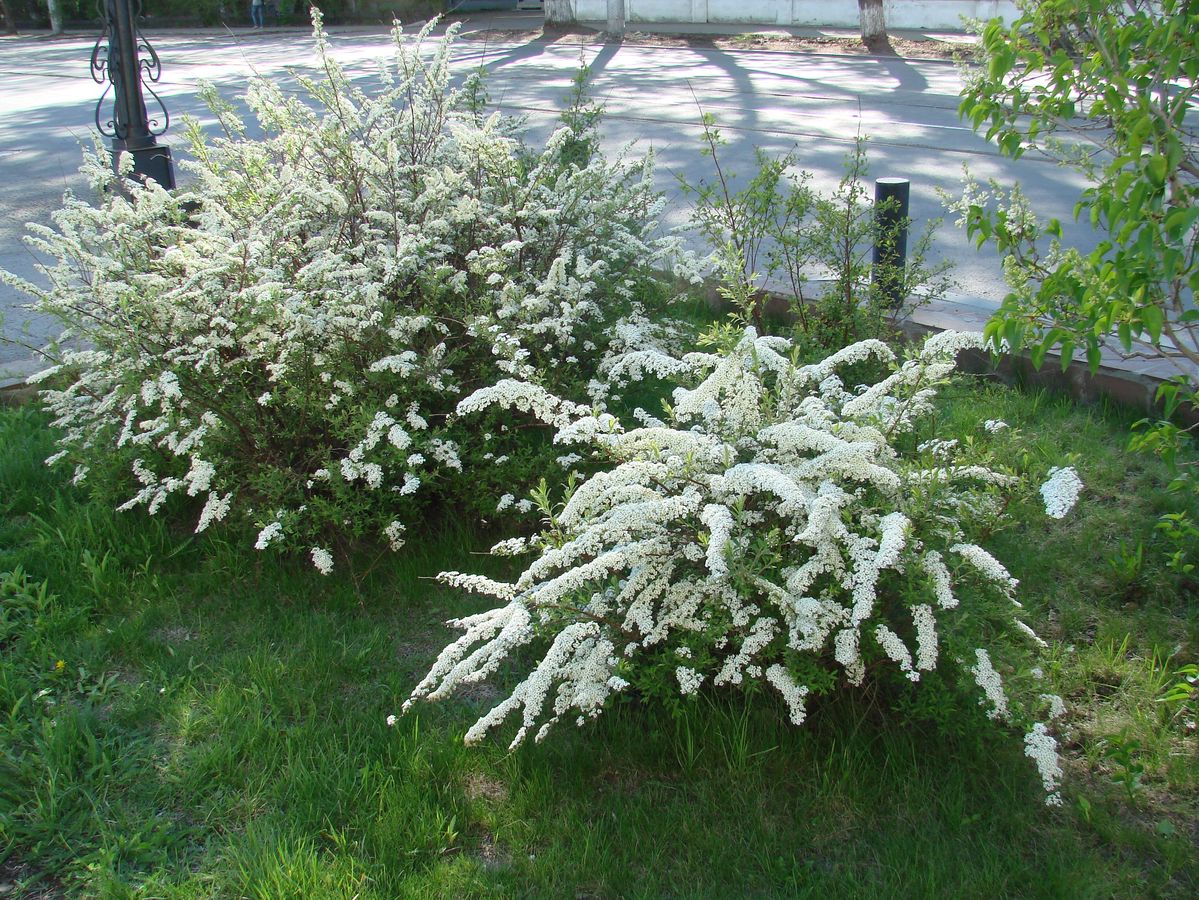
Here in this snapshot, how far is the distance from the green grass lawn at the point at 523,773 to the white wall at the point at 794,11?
22.5m

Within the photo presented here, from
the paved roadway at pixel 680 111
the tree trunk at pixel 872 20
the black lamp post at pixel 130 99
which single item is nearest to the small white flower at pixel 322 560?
the paved roadway at pixel 680 111

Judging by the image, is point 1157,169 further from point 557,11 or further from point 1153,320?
point 557,11

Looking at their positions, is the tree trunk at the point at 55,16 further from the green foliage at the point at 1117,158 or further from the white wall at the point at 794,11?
the green foliage at the point at 1117,158

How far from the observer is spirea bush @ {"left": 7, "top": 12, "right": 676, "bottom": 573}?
3.81 metres

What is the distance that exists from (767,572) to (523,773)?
899 millimetres

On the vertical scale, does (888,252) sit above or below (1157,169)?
below

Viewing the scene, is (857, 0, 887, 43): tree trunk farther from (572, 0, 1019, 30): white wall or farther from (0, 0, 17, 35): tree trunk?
(0, 0, 17, 35): tree trunk

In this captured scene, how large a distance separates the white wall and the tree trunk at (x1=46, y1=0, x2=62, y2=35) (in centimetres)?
1954

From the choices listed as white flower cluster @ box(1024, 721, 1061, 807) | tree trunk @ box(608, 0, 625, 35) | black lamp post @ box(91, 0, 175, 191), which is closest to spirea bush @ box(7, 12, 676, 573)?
black lamp post @ box(91, 0, 175, 191)

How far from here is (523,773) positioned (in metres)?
2.92

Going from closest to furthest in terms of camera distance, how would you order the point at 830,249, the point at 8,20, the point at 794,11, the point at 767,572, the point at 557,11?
the point at 767,572
the point at 830,249
the point at 794,11
the point at 557,11
the point at 8,20

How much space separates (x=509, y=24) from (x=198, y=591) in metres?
29.5

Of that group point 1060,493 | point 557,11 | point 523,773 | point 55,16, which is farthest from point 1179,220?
point 55,16

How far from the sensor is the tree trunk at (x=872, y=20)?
70.9ft
